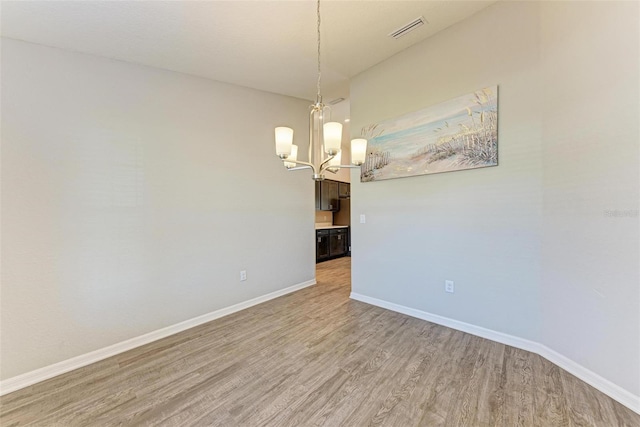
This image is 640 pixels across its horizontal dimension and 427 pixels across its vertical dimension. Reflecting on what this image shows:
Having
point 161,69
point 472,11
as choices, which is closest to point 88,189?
point 161,69

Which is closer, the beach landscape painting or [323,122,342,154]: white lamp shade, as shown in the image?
[323,122,342,154]: white lamp shade

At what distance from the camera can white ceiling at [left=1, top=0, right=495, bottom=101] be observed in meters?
1.87

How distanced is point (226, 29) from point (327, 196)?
4.46 metres

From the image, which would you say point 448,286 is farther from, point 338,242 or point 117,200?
point 338,242

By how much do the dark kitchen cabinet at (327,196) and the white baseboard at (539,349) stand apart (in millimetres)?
3319

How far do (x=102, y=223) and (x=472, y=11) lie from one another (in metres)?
3.90

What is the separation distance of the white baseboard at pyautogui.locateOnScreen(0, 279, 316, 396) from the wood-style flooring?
10 cm

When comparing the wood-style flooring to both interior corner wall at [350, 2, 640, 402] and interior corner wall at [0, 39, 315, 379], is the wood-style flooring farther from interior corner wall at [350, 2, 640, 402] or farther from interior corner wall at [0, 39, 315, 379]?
interior corner wall at [0, 39, 315, 379]

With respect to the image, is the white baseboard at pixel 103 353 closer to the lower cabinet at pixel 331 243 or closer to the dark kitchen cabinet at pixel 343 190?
the lower cabinet at pixel 331 243

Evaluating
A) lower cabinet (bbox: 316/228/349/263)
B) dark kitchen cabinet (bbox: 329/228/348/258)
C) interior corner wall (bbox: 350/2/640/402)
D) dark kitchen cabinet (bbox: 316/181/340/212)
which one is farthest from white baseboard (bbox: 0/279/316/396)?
dark kitchen cabinet (bbox: 316/181/340/212)

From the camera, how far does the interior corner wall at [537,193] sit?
5.09ft

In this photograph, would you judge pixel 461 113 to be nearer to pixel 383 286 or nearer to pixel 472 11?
pixel 472 11

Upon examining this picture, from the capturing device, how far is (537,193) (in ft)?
6.57

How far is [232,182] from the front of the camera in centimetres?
308
